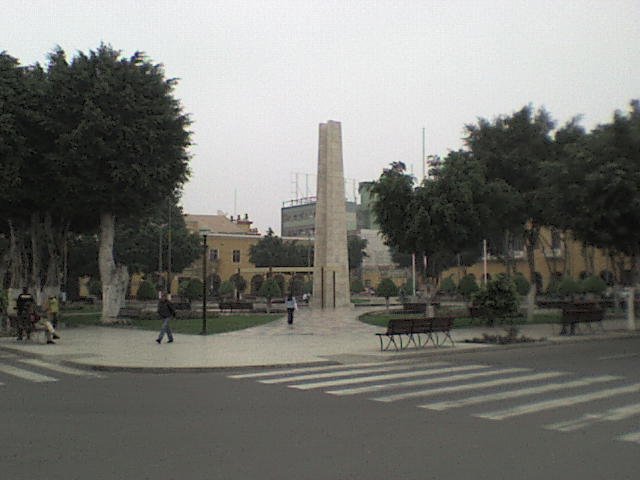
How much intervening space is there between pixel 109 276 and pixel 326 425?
26183mm

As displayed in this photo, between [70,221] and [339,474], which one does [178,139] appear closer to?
[70,221]

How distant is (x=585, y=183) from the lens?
25.7m

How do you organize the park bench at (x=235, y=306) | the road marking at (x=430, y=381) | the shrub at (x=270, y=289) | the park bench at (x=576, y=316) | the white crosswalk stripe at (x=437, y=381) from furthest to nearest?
1. the shrub at (x=270, y=289)
2. the park bench at (x=235, y=306)
3. the park bench at (x=576, y=316)
4. the road marking at (x=430, y=381)
5. the white crosswalk stripe at (x=437, y=381)

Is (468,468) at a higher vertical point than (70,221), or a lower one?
lower

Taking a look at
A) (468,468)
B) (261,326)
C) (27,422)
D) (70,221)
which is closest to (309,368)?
(27,422)

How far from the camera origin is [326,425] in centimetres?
880

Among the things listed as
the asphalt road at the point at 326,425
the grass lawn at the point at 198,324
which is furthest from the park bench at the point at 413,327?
the grass lawn at the point at 198,324

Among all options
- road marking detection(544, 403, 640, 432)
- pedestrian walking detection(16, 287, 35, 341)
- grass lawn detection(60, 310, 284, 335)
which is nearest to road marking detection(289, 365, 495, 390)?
road marking detection(544, 403, 640, 432)

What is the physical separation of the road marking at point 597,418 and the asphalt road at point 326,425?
2 centimetres

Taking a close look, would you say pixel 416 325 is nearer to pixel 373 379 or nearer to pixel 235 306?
pixel 373 379

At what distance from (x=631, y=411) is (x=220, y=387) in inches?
271

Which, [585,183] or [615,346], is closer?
[615,346]

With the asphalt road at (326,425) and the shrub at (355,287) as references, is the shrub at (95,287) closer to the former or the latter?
the shrub at (355,287)

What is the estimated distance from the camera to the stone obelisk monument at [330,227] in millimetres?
46438
